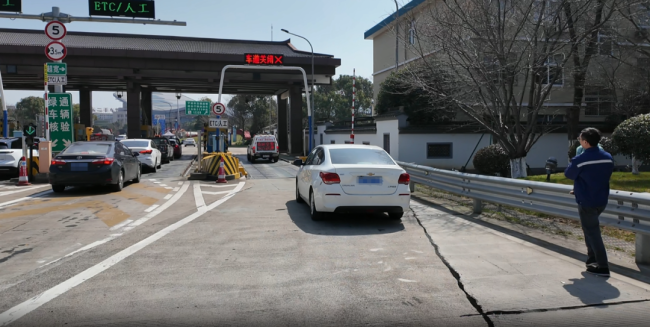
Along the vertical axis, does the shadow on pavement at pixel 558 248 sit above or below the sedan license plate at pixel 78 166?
below

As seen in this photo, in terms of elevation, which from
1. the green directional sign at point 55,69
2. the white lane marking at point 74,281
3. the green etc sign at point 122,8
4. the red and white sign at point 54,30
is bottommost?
the white lane marking at point 74,281

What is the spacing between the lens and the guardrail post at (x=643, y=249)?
6117mm

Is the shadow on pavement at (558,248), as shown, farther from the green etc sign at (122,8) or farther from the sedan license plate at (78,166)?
the green etc sign at (122,8)

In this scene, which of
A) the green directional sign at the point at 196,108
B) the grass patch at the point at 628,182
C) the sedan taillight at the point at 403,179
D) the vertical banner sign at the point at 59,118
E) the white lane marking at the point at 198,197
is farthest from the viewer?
the green directional sign at the point at 196,108

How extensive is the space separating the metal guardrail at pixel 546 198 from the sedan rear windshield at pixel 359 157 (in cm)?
183

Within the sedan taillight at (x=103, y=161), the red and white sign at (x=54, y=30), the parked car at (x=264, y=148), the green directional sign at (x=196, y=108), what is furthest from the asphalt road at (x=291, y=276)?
the green directional sign at (x=196, y=108)

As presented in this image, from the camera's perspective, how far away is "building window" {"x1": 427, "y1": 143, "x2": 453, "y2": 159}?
2586 centimetres

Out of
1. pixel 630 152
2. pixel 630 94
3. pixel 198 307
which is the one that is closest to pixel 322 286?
pixel 198 307

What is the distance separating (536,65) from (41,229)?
11.4 m

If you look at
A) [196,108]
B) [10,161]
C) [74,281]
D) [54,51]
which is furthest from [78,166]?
[196,108]

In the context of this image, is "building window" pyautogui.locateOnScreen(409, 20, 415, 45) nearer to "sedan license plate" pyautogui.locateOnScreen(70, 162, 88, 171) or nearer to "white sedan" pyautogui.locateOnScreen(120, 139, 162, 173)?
"sedan license plate" pyautogui.locateOnScreen(70, 162, 88, 171)

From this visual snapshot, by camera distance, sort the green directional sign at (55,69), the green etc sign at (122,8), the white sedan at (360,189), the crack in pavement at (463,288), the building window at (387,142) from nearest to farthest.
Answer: the crack in pavement at (463,288) → the white sedan at (360,189) → the green etc sign at (122,8) → the green directional sign at (55,69) → the building window at (387,142)

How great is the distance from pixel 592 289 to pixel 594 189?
1.14 meters

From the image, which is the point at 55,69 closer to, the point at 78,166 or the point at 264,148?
the point at 78,166
